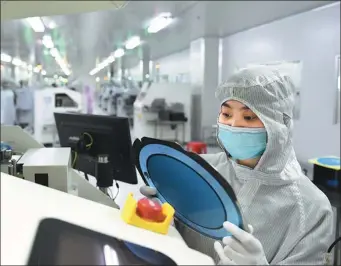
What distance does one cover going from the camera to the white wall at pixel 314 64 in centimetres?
A: 479

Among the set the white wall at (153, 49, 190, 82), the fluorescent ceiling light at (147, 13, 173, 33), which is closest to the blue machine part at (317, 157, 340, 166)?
the fluorescent ceiling light at (147, 13, 173, 33)

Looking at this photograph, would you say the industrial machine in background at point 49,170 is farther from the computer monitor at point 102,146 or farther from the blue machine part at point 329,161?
the blue machine part at point 329,161

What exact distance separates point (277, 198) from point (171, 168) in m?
0.47

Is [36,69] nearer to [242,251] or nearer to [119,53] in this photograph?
[119,53]

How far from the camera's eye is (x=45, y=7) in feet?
4.24

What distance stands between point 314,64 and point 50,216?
5188mm

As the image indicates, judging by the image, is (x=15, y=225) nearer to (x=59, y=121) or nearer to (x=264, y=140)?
(x=264, y=140)

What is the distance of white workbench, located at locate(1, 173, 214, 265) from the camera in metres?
0.52

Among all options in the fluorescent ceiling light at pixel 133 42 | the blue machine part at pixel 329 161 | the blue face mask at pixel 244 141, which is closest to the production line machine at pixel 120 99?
the fluorescent ceiling light at pixel 133 42

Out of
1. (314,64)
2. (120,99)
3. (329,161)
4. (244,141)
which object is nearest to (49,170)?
(244,141)

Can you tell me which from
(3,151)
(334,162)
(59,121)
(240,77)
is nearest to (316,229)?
(240,77)

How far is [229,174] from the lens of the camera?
1.14m

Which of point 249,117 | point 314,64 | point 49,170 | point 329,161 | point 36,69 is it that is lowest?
point 329,161

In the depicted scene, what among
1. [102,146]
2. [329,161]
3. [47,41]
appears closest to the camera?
[102,146]
